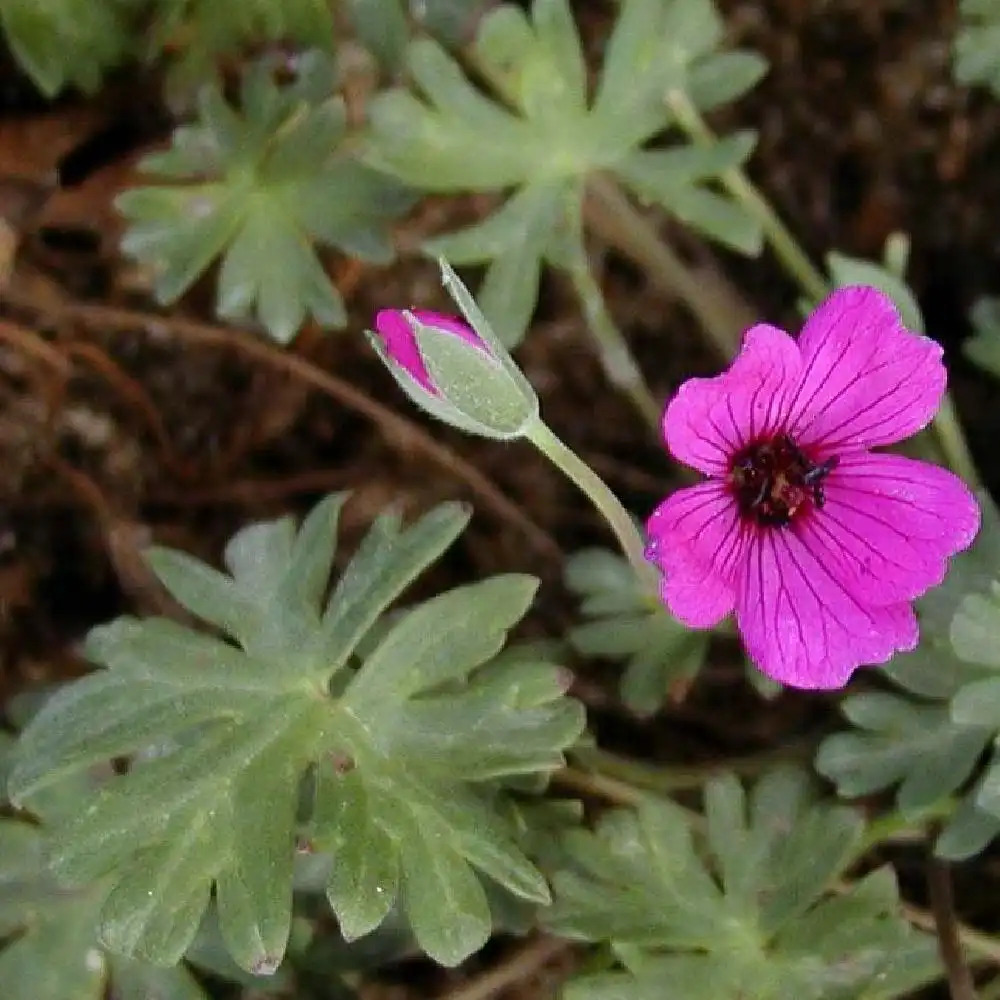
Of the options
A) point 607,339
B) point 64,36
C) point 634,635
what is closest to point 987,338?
point 607,339

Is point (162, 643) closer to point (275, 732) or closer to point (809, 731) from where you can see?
point (275, 732)

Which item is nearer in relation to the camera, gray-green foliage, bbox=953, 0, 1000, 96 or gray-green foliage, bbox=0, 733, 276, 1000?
gray-green foliage, bbox=0, 733, 276, 1000

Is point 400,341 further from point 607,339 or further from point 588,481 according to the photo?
point 607,339

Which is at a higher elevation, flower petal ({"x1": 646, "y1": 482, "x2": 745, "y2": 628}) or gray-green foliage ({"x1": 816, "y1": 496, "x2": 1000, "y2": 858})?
flower petal ({"x1": 646, "y1": 482, "x2": 745, "y2": 628})

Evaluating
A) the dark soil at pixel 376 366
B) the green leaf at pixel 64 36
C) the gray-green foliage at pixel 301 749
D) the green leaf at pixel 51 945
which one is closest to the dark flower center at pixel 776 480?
the gray-green foliage at pixel 301 749

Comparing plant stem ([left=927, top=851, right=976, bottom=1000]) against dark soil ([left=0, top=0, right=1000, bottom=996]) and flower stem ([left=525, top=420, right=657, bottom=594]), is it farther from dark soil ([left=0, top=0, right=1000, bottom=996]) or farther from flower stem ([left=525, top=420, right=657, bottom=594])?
flower stem ([left=525, top=420, right=657, bottom=594])

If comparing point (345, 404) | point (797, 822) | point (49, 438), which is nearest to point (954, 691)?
point (797, 822)

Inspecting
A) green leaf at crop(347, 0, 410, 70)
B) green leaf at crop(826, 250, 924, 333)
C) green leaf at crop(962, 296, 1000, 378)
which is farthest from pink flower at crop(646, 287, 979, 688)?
green leaf at crop(347, 0, 410, 70)

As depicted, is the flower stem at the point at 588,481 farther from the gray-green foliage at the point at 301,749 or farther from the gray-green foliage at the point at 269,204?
the gray-green foliage at the point at 269,204
